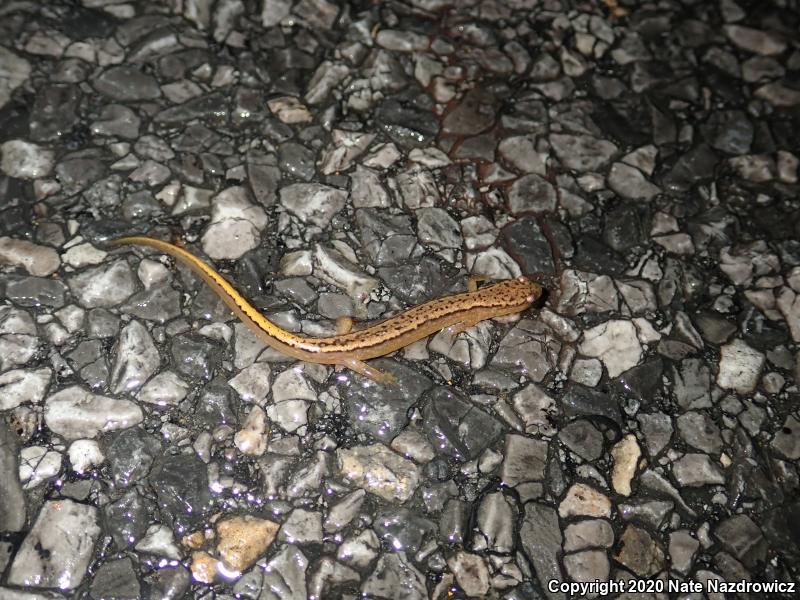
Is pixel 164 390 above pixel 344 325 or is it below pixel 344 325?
below

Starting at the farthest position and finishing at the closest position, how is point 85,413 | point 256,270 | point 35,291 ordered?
point 256,270 → point 35,291 → point 85,413

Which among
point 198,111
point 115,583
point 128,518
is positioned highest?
point 198,111

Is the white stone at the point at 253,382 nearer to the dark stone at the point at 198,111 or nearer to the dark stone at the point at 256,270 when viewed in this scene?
the dark stone at the point at 256,270

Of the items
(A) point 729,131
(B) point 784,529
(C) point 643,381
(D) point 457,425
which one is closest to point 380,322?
(D) point 457,425

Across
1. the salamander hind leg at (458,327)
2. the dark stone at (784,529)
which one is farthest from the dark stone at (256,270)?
the dark stone at (784,529)

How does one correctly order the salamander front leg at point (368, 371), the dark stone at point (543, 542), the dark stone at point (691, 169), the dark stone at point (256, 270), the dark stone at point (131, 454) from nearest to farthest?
the dark stone at point (543, 542) < the dark stone at point (131, 454) < the salamander front leg at point (368, 371) < the dark stone at point (256, 270) < the dark stone at point (691, 169)

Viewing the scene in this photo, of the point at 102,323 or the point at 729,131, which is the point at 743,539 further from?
the point at 102,323
